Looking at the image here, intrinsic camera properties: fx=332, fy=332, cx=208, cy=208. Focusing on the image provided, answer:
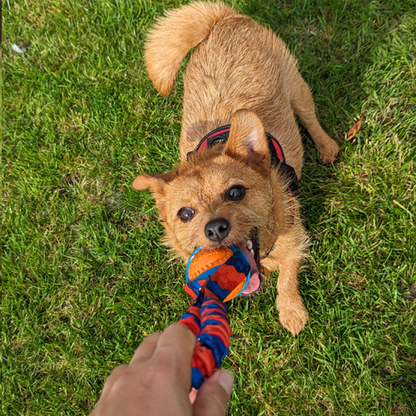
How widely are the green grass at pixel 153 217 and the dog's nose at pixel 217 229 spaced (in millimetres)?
1596

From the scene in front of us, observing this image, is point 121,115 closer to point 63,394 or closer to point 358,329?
point 63,394

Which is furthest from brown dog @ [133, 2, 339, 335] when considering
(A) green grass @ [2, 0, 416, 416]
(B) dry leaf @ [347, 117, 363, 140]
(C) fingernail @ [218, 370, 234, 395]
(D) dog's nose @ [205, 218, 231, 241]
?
(C) fingernail @ [218, 370, 234, 395]

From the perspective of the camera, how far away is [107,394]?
1.05 m

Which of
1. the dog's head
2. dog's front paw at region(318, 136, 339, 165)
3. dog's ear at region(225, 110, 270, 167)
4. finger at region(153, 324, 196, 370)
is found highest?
finger at region(153, 324, 196, 370)

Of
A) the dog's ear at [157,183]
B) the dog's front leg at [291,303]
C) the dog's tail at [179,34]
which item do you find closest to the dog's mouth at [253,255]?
the dog's front leg at [291,303]

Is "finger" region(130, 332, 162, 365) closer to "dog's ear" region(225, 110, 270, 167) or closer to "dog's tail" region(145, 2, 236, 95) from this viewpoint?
"dog's ear" region(225, 110, 270, 167)

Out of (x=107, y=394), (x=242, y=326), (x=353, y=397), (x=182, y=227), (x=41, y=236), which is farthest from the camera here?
(x=41, y=236)

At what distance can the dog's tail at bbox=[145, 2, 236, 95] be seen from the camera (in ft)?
11.3

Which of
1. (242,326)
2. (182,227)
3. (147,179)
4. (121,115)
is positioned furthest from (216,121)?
(242,326)

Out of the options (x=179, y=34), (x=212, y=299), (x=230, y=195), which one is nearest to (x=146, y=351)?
(x=212, y=299)

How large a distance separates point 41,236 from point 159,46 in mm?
2658

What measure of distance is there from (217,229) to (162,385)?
120cm

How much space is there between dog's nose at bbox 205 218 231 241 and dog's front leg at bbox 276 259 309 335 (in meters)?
1.22

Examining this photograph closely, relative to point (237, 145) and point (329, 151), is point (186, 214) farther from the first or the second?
point (329, 151)
